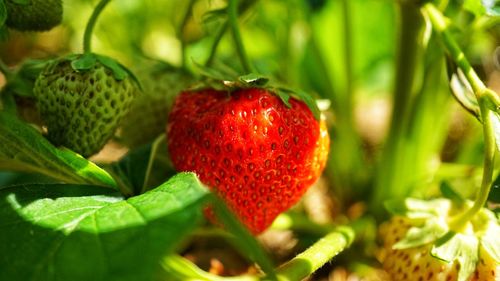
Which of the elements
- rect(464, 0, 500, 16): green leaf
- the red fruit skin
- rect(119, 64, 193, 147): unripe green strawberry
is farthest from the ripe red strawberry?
rect(119, 64, 193, 147): unripe green strawberry

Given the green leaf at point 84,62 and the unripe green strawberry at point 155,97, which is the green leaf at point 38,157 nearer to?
the green leaf at point 84,62

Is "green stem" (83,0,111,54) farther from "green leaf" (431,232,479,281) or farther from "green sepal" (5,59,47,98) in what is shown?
"green leaf" (431,232,479,281)

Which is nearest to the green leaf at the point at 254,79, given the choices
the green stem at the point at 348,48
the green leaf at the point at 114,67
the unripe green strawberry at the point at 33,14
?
the green leaf at the point at 114,67

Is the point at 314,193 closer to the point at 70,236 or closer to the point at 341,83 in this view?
the point at 341,83

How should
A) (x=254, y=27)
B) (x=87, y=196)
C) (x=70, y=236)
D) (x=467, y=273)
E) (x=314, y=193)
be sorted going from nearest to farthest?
1. (x=70, y=236)
2. (x=87, y=196)
3. (x=467, y=273)
4. (x=314, y=193)
5. (x=254, y=27)

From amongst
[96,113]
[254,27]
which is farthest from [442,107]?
[96,113]
